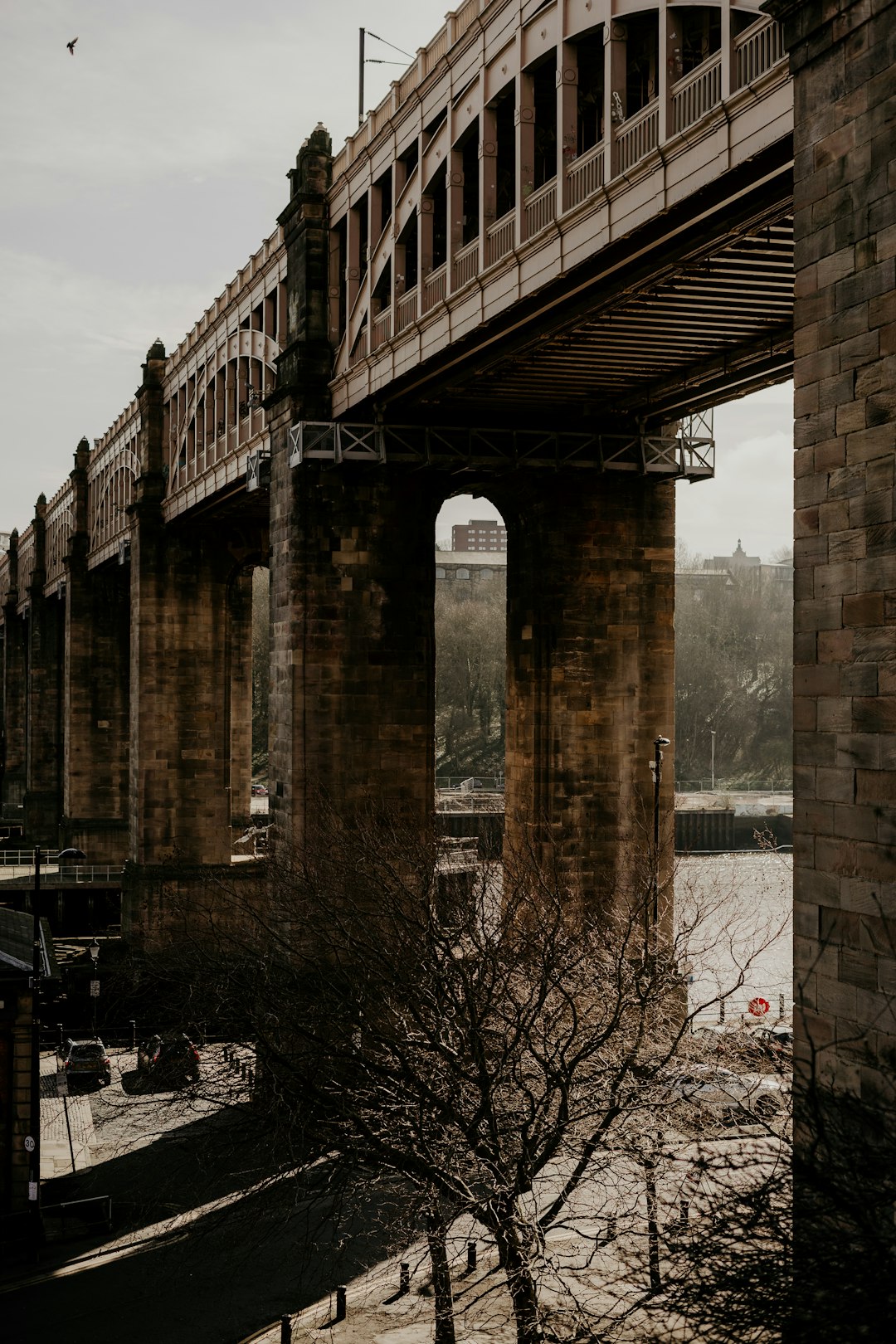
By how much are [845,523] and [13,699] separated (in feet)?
291

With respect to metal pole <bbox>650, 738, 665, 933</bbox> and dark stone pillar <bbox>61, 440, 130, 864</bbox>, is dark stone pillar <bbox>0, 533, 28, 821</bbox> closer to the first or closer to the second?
dark stone pillar <bbox>61, 440, 130, 864</bbox>

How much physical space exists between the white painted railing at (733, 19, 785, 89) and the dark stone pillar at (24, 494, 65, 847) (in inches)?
2483

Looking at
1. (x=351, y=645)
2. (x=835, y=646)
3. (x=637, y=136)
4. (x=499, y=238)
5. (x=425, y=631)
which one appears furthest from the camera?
(x=425, y=631)

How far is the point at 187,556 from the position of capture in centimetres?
4728

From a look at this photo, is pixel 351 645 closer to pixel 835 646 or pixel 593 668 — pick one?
pixel 593 668

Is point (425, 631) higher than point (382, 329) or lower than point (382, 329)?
lower

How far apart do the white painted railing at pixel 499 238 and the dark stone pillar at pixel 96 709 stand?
42.9m

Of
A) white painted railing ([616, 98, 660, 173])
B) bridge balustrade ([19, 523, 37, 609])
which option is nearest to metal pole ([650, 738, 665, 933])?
white painted railing ([616, 98, 660, 173])

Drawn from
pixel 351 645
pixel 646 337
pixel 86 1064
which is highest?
pixel 646 337

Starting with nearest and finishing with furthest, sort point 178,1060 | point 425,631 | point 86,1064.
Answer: point 178,1060, point 425,631, point 86,1064

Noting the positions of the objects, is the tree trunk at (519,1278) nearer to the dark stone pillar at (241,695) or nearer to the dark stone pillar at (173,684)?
the dark stone pillar at (173,684)

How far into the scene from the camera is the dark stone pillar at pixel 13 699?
89.1m

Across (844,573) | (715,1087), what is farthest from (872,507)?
(715,1087)

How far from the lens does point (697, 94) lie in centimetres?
1484
